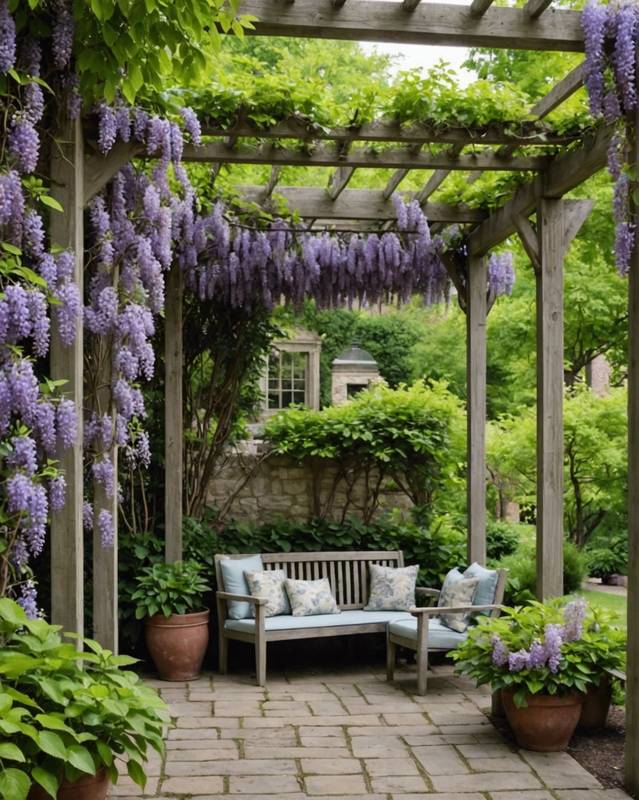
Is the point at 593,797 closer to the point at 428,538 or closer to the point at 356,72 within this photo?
the point at 428,538

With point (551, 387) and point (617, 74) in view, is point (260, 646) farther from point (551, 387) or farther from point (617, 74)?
point (617, 74)

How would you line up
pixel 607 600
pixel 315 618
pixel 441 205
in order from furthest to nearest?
1. pixel 607 600
2. pixel 441 205
3. pixel 315 618

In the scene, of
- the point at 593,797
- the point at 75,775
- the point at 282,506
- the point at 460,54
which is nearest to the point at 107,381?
the point at 75,775

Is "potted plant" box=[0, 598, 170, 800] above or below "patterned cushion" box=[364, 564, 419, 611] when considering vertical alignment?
above

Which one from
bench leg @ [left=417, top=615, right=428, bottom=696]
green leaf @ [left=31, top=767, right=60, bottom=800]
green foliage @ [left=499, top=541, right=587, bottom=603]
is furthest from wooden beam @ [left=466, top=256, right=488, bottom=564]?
green leaf @ [left=31, top=767, right=60, bottom=800]

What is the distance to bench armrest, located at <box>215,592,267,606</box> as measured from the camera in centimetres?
604

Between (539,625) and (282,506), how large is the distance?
12.3ft

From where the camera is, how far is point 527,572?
7.19 meters

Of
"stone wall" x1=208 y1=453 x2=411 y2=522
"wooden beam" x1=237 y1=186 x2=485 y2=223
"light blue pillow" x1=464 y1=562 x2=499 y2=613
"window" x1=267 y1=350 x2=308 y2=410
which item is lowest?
"light blue pillow" x1=464 y1=562 x2=499 y2=613

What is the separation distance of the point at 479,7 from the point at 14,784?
308 cm

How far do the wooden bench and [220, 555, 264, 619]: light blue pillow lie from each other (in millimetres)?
49

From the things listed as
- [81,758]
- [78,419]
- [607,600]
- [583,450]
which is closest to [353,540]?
[583,450]

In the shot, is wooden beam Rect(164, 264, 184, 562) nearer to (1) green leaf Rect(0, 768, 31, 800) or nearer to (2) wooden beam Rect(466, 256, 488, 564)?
(2) wooden beam Rect(466, 256, 488, 564)

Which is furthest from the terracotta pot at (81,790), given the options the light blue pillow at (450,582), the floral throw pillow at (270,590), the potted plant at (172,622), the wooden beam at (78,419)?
the light blue pillow at (450,582)
